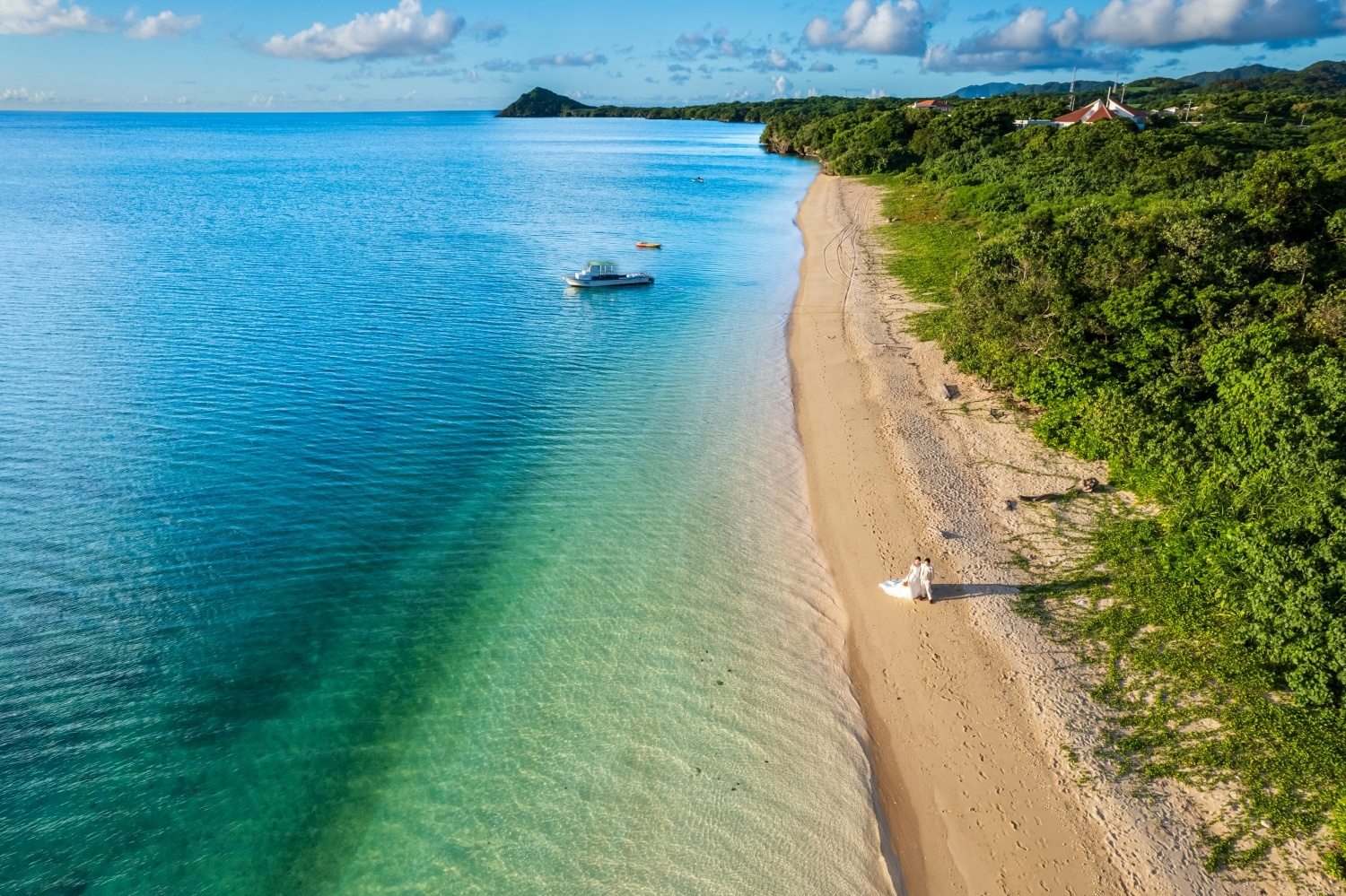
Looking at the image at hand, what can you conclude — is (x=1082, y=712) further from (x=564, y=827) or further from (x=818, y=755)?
(x=564, y=827)

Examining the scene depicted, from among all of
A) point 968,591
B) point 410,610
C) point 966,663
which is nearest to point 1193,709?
point 966,663

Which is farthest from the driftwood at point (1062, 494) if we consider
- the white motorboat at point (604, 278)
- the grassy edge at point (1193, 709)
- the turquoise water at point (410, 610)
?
the white motorboat at point (604, 278)

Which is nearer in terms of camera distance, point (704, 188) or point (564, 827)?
point (564, 827)

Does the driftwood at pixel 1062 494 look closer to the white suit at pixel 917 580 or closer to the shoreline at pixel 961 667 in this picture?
the shoreline at pixel 961 667

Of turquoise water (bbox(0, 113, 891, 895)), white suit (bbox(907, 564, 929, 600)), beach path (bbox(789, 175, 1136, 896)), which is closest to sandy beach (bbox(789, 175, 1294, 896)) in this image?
beach path (bbox(789, 175, 1136, 896))

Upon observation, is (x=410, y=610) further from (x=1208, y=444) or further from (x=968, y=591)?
(x=1208, y=444)

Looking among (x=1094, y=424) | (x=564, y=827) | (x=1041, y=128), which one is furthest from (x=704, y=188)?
(x=564, y=827)
